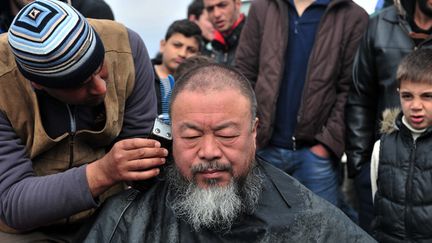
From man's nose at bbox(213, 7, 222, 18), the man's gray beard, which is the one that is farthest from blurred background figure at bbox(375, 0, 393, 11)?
the man's gray beard

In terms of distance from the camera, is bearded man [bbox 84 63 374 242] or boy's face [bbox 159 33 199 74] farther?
boy's face [bbox 159 33 199 74]

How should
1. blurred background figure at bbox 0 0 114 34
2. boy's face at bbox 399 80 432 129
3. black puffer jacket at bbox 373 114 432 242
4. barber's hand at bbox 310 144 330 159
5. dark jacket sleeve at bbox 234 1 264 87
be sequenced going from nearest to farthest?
blurred background figure at bbox 0 0 114 34, black puffer jacket at bbox 373 114 432 242, boy's face at bbox 399 80 432 129, barber's hand at bbox 310 144 330 159, dark jacket sleeve at bbox 234 1 264 87

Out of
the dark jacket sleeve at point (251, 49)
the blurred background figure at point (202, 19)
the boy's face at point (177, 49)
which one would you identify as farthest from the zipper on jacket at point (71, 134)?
the blurred background figure at point (202, 19)


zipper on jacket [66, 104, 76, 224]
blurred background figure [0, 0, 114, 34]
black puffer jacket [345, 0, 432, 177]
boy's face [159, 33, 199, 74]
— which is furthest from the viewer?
boy's face [159, 33, 199, 74]

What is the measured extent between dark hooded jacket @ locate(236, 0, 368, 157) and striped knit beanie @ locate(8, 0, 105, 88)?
1.80 m

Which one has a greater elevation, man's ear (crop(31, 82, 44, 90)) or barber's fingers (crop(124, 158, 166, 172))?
man's ear (crop(31, 82, 44, 90))

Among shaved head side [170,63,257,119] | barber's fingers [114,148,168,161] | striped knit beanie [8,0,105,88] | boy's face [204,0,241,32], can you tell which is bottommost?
barber's fingers [114,148,168,161]

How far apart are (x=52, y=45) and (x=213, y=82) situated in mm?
635

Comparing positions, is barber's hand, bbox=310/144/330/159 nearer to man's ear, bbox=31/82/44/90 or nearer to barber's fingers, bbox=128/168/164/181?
barber's fingers, bbox=128/168/164/181

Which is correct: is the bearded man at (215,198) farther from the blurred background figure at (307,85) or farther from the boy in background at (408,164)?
the blurred background figure at (307,85)

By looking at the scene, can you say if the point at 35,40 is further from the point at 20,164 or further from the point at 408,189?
the point at 408,189

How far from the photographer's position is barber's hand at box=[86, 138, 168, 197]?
2150mm

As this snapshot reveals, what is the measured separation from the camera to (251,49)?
4113mm

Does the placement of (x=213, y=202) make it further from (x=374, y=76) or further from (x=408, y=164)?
(x=374, y=76)
